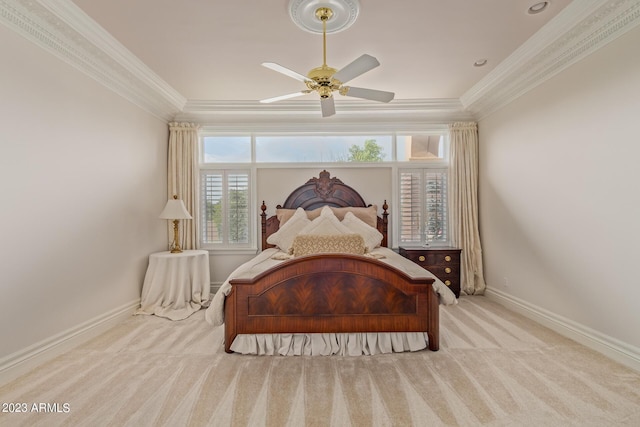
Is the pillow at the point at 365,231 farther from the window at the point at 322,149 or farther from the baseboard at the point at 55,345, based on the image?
the baseboard at the point at 55,345

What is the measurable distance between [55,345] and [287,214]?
3.03 m

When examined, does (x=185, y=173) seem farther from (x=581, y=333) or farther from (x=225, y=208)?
(x=581, y=333)

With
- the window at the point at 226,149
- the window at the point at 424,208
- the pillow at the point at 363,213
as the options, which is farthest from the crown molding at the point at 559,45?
Answer: the window at the point at 226,149

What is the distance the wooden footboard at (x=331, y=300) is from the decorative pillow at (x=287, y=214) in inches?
83.9

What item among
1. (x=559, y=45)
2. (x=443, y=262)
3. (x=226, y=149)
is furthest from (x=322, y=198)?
(x=559, y=45)

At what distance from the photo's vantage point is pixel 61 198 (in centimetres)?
293

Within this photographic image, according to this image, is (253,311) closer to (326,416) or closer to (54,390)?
(326,416)

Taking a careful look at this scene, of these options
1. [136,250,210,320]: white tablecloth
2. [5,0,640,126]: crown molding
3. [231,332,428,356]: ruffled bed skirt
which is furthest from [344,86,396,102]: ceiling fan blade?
[136,250,210,320]: white tablecloth

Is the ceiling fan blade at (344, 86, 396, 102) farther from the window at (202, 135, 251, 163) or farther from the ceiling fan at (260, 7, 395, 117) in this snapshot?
the window at (202, 135, 251, 163)

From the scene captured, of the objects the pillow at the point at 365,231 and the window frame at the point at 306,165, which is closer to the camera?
the pillow at the point at 365,231

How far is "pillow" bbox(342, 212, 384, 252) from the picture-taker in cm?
460

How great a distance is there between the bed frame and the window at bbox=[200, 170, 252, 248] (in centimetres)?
244

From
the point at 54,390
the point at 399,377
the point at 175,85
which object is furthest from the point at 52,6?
the point at 399,377

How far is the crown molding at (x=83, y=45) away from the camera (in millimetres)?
2488
